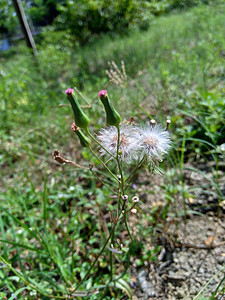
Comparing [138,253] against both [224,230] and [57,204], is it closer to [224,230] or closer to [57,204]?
[224,230]

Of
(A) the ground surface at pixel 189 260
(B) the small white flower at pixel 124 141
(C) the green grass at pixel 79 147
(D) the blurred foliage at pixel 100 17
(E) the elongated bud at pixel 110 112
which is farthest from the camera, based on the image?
(D) the blurred foliage at pixel 100 17

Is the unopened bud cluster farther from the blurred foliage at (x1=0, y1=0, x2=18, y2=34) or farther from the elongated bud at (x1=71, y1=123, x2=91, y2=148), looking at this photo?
the blurred foliage at (x1=0, y1=0, x2=18, y2=34)

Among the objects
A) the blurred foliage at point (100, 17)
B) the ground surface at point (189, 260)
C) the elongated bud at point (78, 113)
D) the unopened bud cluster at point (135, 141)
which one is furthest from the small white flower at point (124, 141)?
the blurred foliage at point (100, 17)

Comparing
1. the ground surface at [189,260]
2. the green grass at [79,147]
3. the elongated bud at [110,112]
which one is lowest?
the ground surface at [189,260]

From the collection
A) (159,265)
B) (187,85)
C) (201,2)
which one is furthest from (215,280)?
(201,2)

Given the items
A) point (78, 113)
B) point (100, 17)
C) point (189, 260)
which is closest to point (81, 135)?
point (78, 113)

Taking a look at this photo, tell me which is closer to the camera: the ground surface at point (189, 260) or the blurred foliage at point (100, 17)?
the ground surface at point (189, 260)

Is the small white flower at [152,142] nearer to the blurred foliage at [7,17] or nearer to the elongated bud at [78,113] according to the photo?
the elongated bud at [78,113]

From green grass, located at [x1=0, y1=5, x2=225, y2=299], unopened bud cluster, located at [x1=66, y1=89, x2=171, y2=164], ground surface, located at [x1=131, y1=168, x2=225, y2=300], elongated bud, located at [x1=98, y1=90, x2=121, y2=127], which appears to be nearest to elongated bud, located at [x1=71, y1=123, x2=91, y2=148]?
unopened bud cluster, located at [x1=66, y1=89, x2=171, y2=164]
